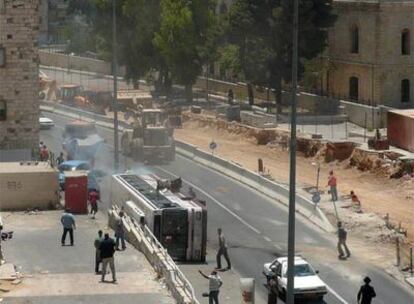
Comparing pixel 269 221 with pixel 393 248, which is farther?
pixel 269 221

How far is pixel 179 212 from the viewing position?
37062 mm

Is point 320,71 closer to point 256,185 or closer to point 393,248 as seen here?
point 256,185

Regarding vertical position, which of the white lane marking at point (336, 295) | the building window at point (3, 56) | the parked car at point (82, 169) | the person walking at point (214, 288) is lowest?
the white lane marking at point (336, 295)

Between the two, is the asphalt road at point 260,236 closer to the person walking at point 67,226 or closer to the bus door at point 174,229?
the bus door at point 174,229

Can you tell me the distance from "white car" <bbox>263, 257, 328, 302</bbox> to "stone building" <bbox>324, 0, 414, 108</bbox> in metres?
47.1

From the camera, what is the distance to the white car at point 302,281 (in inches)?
1314

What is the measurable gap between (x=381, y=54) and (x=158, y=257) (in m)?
53.0

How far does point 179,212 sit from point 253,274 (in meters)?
3.37

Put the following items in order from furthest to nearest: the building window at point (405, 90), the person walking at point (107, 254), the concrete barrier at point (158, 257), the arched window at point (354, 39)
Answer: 1. the arched window at point (354, 39)
2. the building window at point (405, 90)
3. the person walking at point (107, 254)
4. the concrete barrier at point (158, 257)

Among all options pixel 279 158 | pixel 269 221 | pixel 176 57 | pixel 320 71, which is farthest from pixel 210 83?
pixel 269 221

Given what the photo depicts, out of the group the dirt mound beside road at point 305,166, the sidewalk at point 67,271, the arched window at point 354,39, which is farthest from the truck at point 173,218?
the arched window at point 354,39

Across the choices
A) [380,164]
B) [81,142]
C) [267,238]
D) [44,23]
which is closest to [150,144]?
[81,142]

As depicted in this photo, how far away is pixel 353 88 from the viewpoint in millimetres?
83750

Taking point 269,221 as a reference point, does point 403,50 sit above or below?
above
